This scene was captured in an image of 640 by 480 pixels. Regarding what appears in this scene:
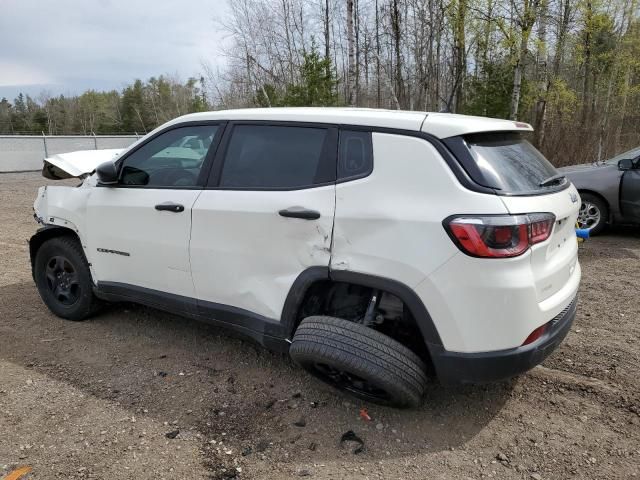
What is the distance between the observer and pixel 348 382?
285 centimetres

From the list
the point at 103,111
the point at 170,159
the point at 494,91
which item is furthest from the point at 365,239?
the point at 103,111

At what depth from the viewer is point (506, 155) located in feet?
8.73

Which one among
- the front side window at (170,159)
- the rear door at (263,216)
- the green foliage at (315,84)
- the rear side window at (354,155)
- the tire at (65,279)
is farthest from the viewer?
the green foliage at (315,84)

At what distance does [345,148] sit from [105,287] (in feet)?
7.62

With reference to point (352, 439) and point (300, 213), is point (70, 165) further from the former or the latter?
point (352, 439)

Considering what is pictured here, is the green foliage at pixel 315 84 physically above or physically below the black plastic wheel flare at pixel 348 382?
above

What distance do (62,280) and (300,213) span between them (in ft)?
8.79

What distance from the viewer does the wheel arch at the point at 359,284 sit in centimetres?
244

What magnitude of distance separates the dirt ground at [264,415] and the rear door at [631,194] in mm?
3304

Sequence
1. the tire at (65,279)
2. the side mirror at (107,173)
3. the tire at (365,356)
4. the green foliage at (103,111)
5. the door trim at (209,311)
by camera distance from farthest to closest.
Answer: the green foliage at (103,111)
the tire at (65,279)
the side mirror at (107,173)
the door trim at (209,311)
the tire at (365,356)

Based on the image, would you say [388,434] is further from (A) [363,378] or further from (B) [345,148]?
(B) [345,148]

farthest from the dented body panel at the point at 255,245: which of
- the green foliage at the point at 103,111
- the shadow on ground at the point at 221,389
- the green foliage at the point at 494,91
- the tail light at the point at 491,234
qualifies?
the green foliage at the point at 103,111

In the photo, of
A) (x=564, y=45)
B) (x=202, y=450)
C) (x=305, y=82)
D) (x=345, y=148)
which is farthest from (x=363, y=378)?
(x=564, y=45)

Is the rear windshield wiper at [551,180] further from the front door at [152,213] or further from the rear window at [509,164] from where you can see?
the front door at [152,213]
